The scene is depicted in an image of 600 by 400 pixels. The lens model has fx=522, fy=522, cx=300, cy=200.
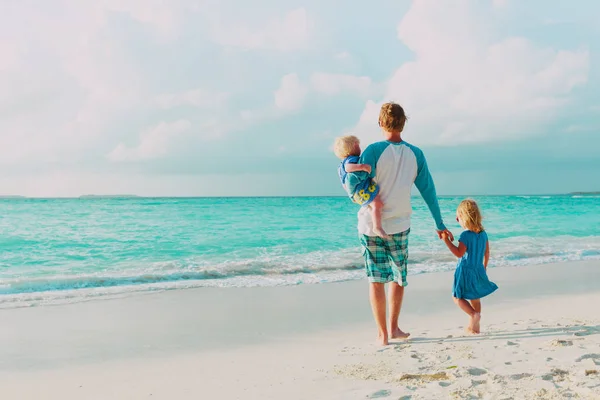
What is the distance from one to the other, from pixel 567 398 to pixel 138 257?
1044 centimetres

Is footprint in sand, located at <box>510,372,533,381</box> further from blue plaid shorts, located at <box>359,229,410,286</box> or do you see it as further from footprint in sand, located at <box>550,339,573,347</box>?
blue plaid shorts, located at <box>359,229,410,286</box>

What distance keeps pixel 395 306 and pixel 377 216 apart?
0.82 m

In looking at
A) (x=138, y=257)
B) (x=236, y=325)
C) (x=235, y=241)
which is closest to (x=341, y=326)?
(x=236, y=325)

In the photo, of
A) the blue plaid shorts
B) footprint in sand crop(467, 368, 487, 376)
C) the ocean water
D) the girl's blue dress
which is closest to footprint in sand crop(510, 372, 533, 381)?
footprint in sand crop(467, 368, 487, 376)

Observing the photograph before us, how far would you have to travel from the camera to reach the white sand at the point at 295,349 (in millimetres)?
3217

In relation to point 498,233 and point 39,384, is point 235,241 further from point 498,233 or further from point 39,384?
point 39,384

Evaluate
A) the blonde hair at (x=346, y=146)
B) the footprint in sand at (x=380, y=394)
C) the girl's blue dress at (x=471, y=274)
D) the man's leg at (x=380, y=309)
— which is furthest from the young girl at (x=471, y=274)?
the footprint in sand at (x=380, y=394)

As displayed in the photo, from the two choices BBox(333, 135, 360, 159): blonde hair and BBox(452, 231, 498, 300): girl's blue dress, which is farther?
BBox(452, 231, 498, 300): girl's blue dress

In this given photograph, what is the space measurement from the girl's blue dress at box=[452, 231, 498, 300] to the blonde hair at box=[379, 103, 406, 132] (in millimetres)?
1150

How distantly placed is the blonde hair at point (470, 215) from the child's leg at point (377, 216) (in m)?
0.80

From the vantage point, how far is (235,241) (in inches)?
609

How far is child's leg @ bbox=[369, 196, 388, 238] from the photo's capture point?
4039 mm

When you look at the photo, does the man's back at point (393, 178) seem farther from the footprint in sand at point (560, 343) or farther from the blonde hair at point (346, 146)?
the footprint in sand at point (560, 343)

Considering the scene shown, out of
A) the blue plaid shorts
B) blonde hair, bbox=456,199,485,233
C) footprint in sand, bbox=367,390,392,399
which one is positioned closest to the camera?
footprint in sand, bbox=367,390,392,399
